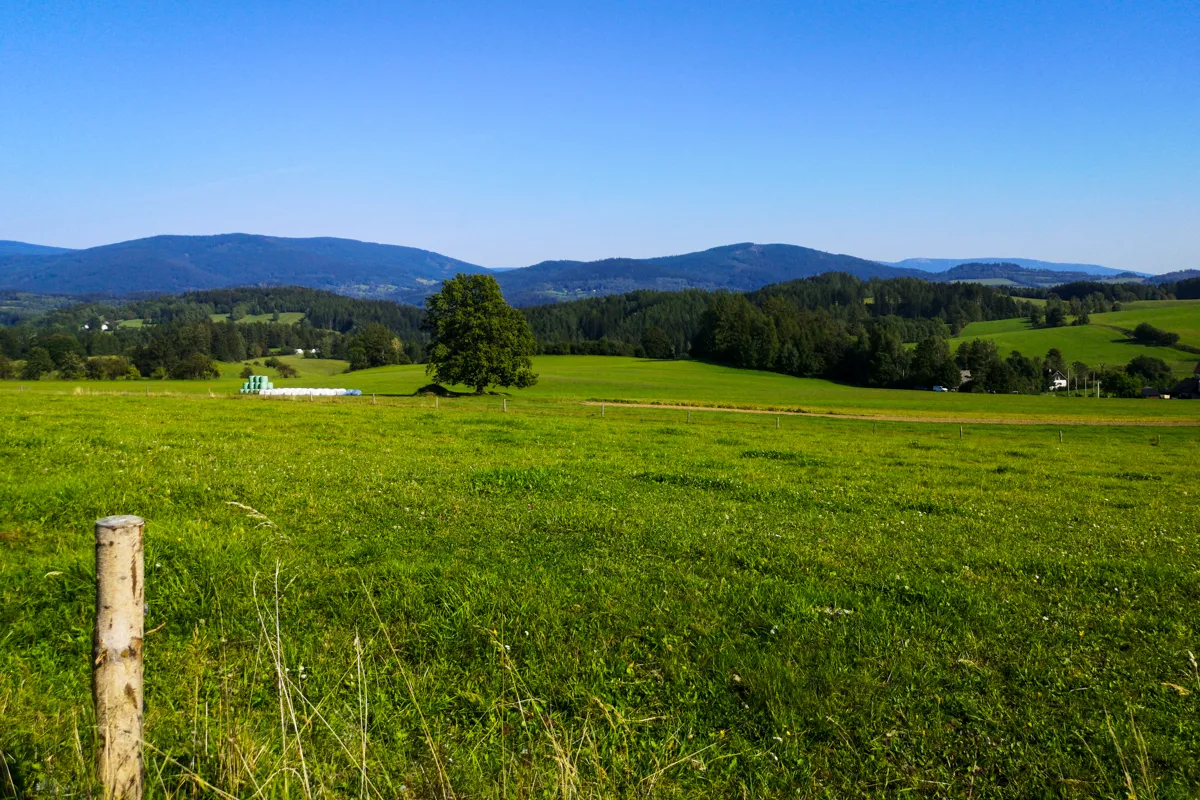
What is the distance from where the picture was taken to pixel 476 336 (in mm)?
72938

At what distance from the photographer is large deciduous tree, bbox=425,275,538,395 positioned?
2849 inches

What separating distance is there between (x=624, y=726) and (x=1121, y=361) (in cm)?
19034

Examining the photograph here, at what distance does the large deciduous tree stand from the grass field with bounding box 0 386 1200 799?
2273 inches

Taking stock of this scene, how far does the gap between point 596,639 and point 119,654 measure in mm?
4365

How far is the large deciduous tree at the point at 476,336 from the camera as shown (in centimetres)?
7238

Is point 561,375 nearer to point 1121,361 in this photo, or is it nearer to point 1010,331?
point 1121,361

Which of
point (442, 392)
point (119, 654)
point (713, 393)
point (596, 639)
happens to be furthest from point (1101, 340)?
point (119, 654)

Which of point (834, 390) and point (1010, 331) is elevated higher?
point (1010, 331)

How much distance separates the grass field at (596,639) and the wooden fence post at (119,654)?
1.54ft

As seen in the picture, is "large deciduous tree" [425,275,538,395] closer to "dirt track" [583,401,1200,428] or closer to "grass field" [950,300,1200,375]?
"dirt track" [583,401,1200,428]

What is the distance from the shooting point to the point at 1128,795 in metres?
5.11

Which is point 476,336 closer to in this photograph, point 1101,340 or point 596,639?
point 596,639

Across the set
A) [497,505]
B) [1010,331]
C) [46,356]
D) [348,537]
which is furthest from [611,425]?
[1010,331]

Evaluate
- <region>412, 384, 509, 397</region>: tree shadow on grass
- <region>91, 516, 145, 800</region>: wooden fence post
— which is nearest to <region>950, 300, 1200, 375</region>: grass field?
<region>412, 384, 509, 397</region>: tree shadow on grass
